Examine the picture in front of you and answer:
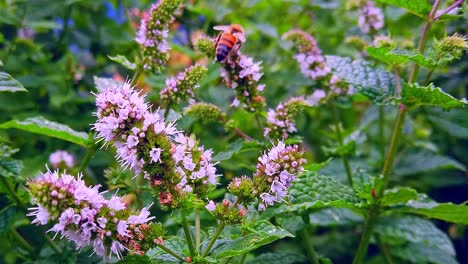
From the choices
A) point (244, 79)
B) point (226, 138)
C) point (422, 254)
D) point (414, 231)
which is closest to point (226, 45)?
point (244, 79)

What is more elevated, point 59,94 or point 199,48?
point 199,48

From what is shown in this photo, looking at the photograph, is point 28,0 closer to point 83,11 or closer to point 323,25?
point 83,11

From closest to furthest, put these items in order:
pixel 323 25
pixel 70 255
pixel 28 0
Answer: pixel 70 255 → pixel 28 0 → pixel 323 25

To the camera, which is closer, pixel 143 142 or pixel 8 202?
pixel 143 142

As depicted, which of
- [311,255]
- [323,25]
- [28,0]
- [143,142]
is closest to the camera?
[143,142]

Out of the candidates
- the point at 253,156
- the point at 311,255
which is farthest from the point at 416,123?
the point at 311,255

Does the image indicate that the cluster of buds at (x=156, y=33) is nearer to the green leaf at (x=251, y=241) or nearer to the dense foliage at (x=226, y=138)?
the dense foliage at (x=226, y=138)

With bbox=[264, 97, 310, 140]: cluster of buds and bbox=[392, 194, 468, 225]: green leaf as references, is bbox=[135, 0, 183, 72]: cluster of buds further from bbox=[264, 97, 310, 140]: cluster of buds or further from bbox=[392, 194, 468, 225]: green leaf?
bbox=[392, 194, 468, 225]: green leaf

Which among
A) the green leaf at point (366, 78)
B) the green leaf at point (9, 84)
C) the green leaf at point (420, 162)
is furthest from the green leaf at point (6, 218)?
the green leaf at point (420, 162)

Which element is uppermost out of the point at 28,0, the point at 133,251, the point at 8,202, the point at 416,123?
the point at 416,123
